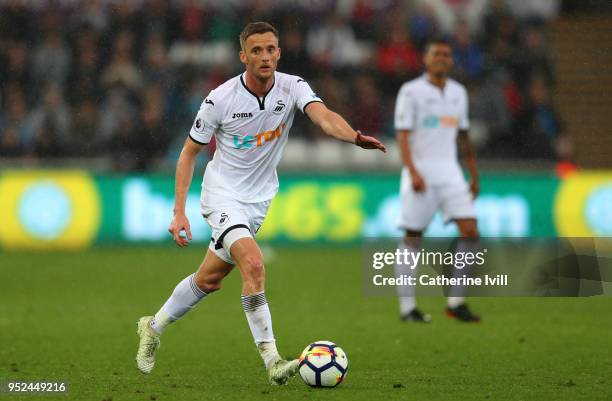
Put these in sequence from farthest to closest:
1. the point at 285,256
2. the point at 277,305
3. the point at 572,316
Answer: the point at 285,256 → the point at 277,305 → the point at 572,316

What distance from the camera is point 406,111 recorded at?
10906 mm

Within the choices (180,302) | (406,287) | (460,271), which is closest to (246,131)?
(180,302)

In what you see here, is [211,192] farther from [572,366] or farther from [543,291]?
[543,291]

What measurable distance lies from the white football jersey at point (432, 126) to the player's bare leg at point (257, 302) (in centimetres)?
409

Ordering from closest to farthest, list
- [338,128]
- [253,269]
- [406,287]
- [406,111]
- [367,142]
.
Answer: [367,142] → [338,128] → [253,269] → [406,287] → [406,111]

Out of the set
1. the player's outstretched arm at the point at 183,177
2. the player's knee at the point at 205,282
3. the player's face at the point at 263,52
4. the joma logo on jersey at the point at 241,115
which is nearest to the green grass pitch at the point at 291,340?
the player's knee at the point at 205,282

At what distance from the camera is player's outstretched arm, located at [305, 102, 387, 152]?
6691 millimetres

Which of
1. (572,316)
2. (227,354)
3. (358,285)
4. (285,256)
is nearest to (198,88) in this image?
(285,256)

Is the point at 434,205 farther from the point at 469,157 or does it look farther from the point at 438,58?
the point at 438,58

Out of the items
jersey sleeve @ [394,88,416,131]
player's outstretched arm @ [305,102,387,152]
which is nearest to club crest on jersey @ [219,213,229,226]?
player's outstretched arm @ [305,102,387,152]

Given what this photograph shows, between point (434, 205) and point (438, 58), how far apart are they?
1.42m

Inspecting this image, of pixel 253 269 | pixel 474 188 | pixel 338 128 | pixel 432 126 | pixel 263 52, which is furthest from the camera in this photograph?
pixel 474 188

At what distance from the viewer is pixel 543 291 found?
39.7ft

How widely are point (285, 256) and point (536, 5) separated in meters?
9.06
